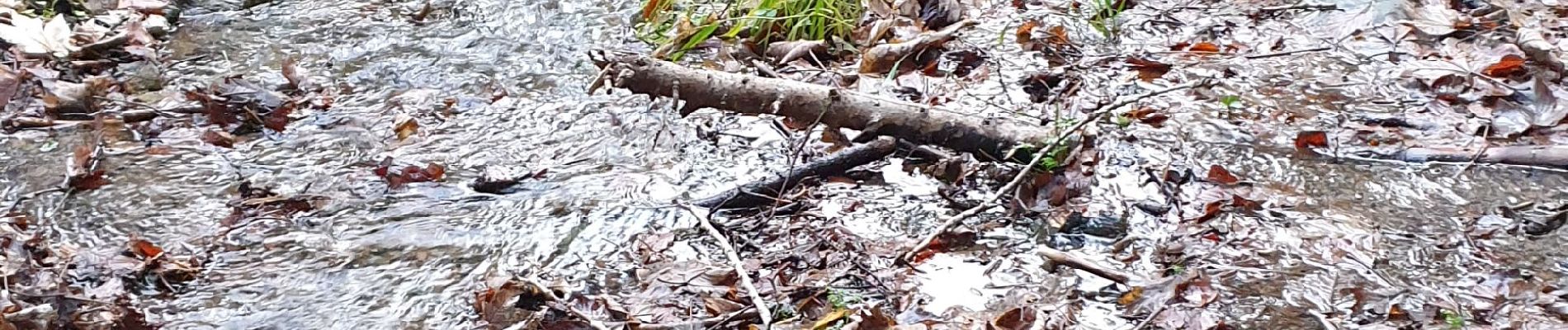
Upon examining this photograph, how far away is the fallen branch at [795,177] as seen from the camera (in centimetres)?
271

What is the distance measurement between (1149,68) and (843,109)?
122cm

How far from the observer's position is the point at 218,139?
3.17 metres

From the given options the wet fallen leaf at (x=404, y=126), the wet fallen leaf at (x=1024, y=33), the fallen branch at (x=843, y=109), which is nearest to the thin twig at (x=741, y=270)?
the fallen branch at (x=843, y=109)

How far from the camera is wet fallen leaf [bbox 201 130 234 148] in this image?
3.16 meters

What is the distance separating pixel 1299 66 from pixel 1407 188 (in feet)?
2.92

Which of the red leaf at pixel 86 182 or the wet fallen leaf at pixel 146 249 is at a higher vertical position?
the wet fallen leaf at pixel 146 249

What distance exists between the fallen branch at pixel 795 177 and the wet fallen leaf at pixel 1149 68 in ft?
3.37

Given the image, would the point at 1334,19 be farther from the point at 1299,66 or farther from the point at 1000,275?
the point at 1000,275

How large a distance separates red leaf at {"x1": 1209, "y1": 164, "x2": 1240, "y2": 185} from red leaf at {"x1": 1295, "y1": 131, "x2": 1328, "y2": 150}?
0.91 feet

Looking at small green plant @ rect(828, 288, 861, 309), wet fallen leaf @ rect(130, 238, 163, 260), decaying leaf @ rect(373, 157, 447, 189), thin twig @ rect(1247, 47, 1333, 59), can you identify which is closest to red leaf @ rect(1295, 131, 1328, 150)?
thin twig @ rect(1247, 47, 1333, 59)

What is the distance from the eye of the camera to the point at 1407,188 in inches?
104

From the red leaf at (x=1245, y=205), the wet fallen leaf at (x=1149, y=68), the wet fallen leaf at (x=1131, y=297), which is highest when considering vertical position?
the wet fallen leaf at (x=1131, y=297)

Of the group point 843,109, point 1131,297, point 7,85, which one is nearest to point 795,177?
point 843,109

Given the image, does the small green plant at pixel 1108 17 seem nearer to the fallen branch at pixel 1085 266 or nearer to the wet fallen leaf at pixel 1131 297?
the fallen branch at pixel 1085 266
